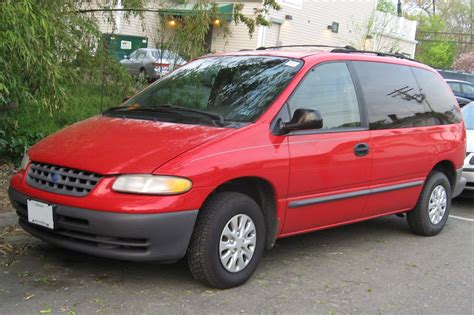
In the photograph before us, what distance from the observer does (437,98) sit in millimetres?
6156

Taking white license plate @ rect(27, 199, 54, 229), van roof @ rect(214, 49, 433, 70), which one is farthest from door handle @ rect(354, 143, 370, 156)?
white license plate @ rect(27, 199, 54, 229)

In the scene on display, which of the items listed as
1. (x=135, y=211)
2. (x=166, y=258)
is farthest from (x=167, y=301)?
(x=135, y=211)

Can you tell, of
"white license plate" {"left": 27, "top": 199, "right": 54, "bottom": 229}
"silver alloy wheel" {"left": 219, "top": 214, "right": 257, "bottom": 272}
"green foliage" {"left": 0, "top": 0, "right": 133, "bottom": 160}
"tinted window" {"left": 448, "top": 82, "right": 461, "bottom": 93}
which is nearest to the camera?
"white license plate" {"left": 27, "top": 199, "right": 54, "bottom": 229}

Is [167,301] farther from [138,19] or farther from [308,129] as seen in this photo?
[138,19]

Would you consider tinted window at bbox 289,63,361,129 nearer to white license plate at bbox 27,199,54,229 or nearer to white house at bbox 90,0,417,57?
white license plate at bbox 27,199,54,229

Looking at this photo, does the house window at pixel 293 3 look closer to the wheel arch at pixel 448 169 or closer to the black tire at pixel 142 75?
the black tire at pixel 142 75

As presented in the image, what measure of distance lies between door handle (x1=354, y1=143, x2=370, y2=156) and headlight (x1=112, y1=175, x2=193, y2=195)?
1.84 metres

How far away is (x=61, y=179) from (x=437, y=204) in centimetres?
399

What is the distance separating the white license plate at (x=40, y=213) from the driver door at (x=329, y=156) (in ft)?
5.78

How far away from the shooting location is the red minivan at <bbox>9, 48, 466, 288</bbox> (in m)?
3.75

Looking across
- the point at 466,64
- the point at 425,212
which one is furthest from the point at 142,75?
the point at 466,64

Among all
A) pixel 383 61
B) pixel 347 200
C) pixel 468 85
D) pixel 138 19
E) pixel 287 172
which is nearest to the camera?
pixel 287 172

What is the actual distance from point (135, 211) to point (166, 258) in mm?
397

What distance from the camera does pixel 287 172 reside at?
435cm
